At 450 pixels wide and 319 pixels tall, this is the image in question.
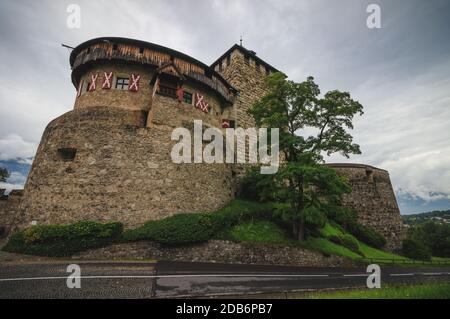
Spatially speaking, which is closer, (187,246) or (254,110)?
(187,246)

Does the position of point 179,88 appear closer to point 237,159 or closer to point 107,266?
point 237,159

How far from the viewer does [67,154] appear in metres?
16.1

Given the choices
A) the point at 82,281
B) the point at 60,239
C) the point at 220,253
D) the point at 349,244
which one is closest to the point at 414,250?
the point at 349,244

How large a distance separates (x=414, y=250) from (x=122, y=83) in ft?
116

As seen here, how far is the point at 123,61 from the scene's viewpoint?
63.3ft

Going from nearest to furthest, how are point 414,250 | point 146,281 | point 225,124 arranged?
point 146,281 → point 225,124 → point 414,250

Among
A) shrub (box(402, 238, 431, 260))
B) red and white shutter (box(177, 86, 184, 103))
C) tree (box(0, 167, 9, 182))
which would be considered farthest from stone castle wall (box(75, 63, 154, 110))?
shrub (box(402, 238, 431, 260))

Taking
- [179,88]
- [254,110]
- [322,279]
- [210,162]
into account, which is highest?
[179,88]

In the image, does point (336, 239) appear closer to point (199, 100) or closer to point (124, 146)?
point (199, 100)

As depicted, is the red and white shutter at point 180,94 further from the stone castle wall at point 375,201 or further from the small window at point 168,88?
the stone castle wall at point 375,201

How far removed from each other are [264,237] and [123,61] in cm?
1753
